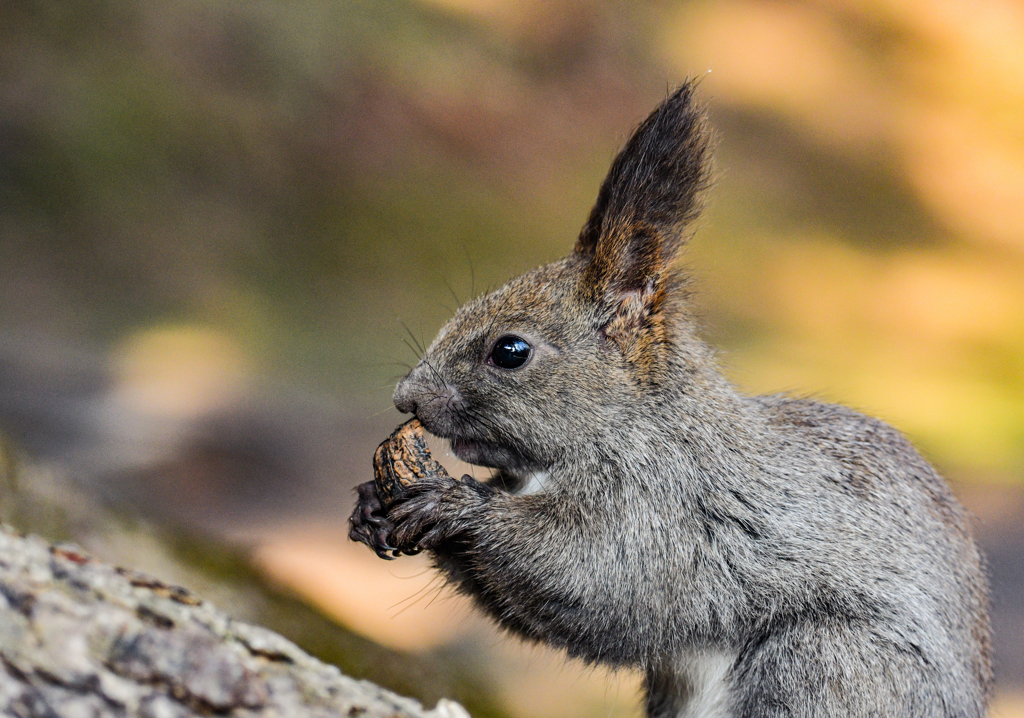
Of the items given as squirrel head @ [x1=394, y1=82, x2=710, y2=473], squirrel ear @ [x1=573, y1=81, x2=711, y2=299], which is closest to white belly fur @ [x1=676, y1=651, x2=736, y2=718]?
squirrel head @ [x1=394, y1=82, x2=710, y2=473]

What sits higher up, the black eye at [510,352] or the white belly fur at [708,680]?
the black eye at [510,352]

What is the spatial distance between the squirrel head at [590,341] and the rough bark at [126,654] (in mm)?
744

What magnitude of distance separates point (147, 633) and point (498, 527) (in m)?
0.82

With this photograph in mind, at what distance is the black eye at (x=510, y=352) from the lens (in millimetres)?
2182

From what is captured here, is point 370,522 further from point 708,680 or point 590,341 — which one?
point 708,680

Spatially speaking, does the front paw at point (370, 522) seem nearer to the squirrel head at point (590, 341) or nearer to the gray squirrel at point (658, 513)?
the gray squirrel at point (658, 513)

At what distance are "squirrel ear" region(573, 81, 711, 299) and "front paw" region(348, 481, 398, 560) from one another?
2.36ft

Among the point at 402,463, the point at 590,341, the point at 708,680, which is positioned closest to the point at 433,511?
the point at 402,463

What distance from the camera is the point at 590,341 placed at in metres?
2.20

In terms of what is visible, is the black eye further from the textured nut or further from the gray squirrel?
the textured nut

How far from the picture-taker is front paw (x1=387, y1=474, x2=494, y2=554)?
6.79 feet

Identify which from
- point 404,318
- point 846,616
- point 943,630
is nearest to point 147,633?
point 846,616

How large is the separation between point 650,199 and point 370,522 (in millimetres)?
989

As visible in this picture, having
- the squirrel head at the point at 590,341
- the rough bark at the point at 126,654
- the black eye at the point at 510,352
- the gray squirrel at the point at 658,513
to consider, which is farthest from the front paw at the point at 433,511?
the rough bark at the point at 126,654
